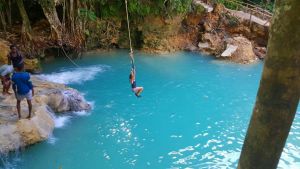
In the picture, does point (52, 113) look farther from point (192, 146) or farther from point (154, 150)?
point (192, 146)

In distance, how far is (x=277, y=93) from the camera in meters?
1.57

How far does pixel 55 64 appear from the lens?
40.7 ft

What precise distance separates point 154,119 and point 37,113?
284cm

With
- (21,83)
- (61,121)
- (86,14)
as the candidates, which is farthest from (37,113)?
(86,14)

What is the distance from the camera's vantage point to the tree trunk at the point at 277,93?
1.51m

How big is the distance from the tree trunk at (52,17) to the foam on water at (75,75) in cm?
126

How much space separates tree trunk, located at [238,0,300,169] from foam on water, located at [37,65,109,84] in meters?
9.69

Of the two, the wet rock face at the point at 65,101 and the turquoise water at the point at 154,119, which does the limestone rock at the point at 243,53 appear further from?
the wet rock face at the point at 65,101

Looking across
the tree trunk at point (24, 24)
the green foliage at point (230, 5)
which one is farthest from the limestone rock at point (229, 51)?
the tree trunk at point (24, 24)

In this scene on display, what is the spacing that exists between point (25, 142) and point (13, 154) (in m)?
0.34

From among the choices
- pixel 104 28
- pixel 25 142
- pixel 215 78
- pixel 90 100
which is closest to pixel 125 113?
pixel 90 100

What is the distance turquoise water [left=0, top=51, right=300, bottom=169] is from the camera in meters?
7.10

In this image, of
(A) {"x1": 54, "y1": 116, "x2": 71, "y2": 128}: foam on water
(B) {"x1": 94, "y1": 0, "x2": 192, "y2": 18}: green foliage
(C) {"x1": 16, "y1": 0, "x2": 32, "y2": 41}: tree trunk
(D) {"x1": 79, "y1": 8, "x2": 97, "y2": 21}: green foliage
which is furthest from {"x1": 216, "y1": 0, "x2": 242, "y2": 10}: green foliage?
(A) {"x1": 54, "y1": 116, "x2": 71, "y2": 128}: foam on water

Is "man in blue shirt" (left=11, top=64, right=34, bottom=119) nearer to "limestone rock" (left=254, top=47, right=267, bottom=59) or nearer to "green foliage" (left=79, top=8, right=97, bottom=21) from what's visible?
"green foliage" (left=79, top=8, right=97, bottom=21)
